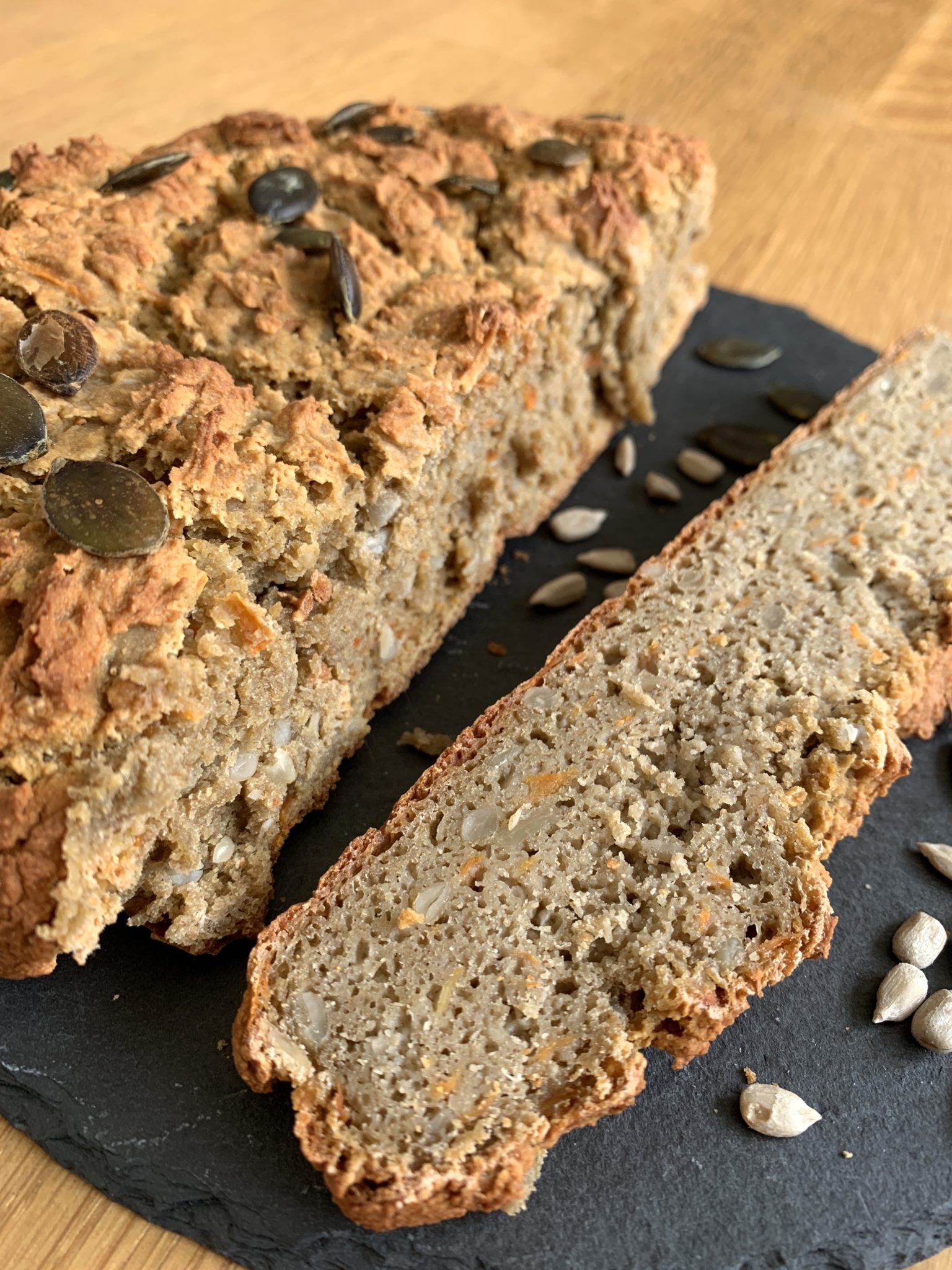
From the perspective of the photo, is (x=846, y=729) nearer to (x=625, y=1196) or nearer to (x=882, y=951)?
(x=882, y=951)

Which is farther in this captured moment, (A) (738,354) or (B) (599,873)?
(A) (738,354)

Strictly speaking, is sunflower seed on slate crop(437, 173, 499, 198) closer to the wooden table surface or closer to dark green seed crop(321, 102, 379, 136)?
dark green seed crop(321, 102, 379, 136)

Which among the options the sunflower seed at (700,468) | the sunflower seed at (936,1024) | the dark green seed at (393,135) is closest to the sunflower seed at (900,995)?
the sunflower seed at (936,1024)

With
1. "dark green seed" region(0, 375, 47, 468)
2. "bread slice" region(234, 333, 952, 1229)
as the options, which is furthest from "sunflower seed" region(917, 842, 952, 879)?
"dark green seed" region(0, 375, 47, 468)

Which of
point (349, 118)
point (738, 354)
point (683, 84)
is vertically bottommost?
point (738, 354)

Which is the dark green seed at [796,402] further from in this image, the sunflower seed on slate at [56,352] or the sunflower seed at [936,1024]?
the sunflower seed on slate at [56,352]

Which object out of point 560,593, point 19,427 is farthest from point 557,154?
point 19,427

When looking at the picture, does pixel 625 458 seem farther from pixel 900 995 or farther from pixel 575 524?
pixel 900 995
